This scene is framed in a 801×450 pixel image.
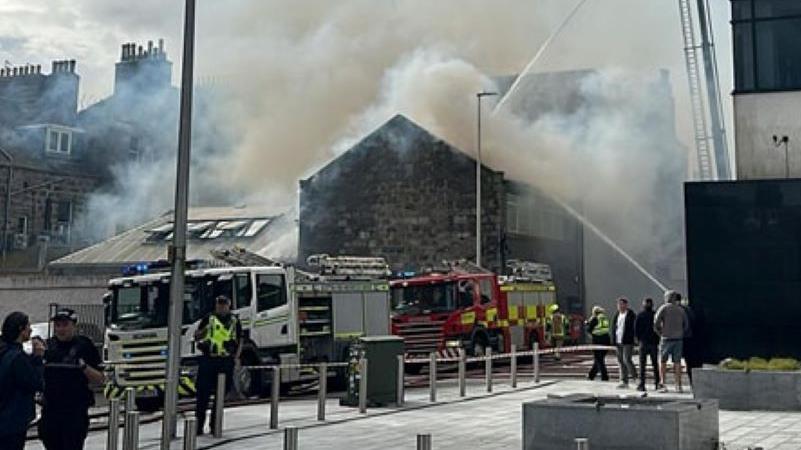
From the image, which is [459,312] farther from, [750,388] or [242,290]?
[750,388]

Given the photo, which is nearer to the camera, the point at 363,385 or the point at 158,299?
the point at 363,385

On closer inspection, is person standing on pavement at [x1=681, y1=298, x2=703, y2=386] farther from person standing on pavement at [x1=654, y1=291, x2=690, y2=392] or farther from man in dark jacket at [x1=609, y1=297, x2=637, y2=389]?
man in dark jacket at [x1=609, y1=297, x2=637, y2=389]

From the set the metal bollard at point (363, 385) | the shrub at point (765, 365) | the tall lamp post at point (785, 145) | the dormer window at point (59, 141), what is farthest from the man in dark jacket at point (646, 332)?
the dormer window at point (59, 141)

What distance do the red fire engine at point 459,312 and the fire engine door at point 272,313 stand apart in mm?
5046

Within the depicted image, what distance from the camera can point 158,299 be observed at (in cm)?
1419

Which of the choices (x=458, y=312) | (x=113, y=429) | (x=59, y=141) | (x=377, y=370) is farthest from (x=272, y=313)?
(x=59, y=141)

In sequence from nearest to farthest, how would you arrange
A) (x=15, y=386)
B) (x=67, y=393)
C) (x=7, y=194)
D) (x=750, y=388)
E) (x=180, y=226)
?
(x=15, y=386) < (x=67, y=393) < (x=180, y=226) < (x=750, y=388) < (x=7, y=194)

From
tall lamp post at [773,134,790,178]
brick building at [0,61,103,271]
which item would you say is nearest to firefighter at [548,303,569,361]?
tall lamp post at [773,134,790,178]

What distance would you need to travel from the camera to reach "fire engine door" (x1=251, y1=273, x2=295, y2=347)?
48.1ft

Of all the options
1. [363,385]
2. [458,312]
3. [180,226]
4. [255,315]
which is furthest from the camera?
[458,312]

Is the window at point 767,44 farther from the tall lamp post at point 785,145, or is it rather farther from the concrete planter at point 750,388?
the concrete planter at point 750,388

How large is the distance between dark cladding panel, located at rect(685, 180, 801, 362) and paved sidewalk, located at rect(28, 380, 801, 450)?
3.05m

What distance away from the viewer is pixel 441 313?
809 inches

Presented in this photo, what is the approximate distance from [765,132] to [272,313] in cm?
919
